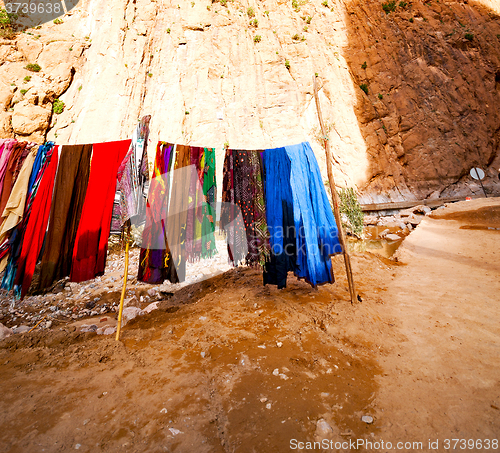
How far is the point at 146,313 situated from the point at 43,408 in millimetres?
1813

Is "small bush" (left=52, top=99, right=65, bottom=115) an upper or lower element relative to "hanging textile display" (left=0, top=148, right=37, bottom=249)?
upper

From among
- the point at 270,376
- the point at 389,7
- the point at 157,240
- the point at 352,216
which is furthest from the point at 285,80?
the point at 270,376

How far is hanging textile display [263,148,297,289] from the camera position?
2938 millimetres

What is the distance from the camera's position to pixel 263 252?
2.95m

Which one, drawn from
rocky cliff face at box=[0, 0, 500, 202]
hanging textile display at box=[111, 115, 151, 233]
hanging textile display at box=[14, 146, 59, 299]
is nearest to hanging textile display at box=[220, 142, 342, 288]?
hanging textile display at box=[111, 115, 151, 233]

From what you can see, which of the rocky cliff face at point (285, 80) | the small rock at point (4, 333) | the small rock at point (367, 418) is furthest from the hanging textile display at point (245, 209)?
the rocky cliff face at point (285, 80)

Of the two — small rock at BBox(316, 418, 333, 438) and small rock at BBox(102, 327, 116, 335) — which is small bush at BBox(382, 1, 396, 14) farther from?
small rock at BBox(102, 327, 116, 335)

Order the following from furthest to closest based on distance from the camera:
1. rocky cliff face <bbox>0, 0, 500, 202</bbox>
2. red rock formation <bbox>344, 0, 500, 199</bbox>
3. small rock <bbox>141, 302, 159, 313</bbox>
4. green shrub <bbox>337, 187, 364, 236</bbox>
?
red rock formation <bbox>344, 0, 500, 199</bbox> → rocky cliff face <bbox>0, 0, 500, 202</bbox> → green shrub <bbox>337, 187, 364, 236</bbox> → small rock <bbox>141, 302, 159, 313</bbox>

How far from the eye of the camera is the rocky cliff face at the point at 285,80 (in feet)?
34.4

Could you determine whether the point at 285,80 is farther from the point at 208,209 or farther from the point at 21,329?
the point at 21,329

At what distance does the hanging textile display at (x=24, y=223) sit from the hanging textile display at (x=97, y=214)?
0.50m

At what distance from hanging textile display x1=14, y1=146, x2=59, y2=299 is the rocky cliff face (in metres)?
9.24

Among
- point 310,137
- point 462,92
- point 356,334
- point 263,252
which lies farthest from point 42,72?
point 462,92

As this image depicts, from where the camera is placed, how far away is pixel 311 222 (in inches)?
112
